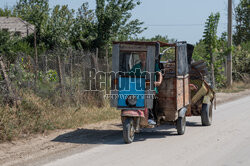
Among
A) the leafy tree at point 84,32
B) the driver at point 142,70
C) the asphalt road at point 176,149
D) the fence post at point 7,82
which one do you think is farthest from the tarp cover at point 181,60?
the leafy tree at point 84,32

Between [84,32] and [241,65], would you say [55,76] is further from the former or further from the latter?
[241,65]

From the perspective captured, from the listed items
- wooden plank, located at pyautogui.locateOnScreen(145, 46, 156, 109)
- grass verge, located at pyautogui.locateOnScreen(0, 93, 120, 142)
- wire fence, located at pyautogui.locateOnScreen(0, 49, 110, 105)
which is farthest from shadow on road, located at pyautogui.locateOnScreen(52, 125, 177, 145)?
wire fence, located at pyautogui.locateOnScreen(0, 49, 110, 105)

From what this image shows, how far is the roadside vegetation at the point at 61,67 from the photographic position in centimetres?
1107

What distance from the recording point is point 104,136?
34.4ft

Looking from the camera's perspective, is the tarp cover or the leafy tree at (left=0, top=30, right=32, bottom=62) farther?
the leafy tree at (left=0, top=30, right=32, bottom=62)

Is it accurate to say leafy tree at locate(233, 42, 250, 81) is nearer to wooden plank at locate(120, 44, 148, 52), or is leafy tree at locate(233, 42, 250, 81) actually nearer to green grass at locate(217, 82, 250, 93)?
green grass at locate(217, 82, 250, 93)

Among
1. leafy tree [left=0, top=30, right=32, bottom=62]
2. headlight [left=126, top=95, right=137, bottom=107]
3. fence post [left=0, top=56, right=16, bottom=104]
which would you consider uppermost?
leafy tree [left=0, top=30, right=32, bottom=62]

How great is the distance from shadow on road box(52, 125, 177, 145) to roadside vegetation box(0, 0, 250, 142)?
755 millimetres

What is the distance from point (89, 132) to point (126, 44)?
2.73m

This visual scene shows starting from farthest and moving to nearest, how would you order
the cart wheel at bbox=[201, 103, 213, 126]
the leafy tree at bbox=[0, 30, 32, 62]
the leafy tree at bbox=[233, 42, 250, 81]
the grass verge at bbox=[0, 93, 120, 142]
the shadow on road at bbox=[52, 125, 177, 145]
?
the leafy tree at bbox=[233, 42, 250, 81] → the leafy tree at bbox=[0, 30, 32, 62] → the cart wheel at bbox=[201, 103, 213, 126] → the grass verge at bbox=[0, 93, 120, 142] → the shadow on road at bbox=[52, 125, 177, 145]

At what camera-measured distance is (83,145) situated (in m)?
9.34

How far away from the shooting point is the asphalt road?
7.65m

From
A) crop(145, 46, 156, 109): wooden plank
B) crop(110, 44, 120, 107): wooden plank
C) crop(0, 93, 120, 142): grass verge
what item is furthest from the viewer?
crop(0, 93, 120, 142): grass verge

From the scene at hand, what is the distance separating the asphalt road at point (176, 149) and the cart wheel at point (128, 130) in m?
0.14
